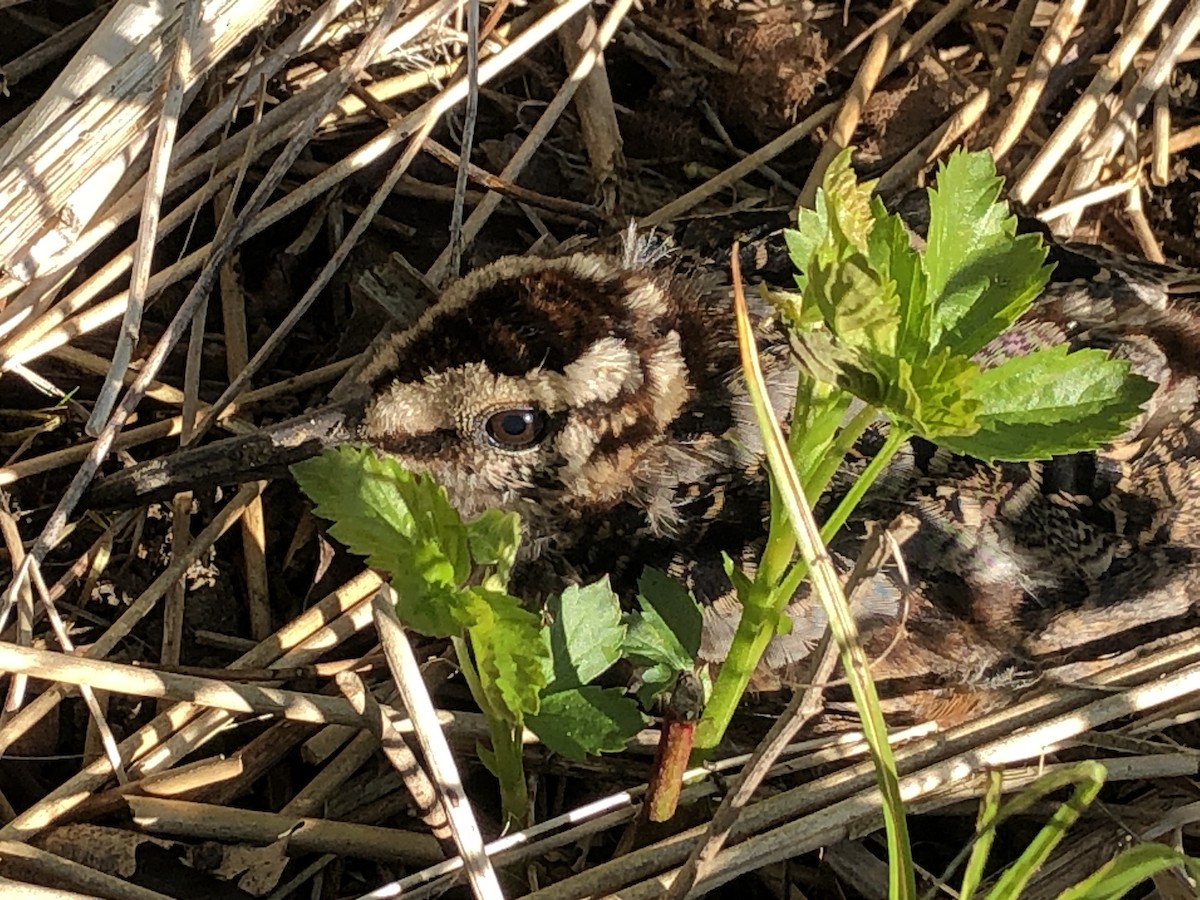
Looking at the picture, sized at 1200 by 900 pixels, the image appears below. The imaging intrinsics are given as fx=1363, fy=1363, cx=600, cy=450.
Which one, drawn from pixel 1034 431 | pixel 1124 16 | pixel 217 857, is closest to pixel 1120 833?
pixel 1034 431

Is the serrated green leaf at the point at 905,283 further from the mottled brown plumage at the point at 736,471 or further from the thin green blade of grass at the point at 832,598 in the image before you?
the mottled brown plumage at the point at 736,471

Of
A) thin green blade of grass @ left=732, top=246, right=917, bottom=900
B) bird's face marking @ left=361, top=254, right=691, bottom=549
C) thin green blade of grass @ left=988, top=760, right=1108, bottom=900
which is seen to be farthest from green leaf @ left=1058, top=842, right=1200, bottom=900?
bird's face marking @ left=361, top=254, right=691, bottom=549

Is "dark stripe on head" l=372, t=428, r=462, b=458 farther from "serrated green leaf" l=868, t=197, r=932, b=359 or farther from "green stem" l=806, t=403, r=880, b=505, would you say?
"serrated green leaf" l=868, t=197, r=932, b=359

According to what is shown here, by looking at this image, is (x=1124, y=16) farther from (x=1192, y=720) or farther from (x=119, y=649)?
(x=119, y=649)

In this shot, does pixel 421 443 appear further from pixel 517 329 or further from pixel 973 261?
pixel 973 261

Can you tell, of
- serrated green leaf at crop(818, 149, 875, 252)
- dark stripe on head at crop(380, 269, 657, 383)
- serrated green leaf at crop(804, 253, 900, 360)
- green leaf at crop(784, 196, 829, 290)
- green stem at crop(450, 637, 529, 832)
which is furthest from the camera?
dark stripe on head at crop(380, 269, 657, 383)
